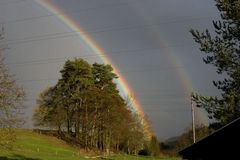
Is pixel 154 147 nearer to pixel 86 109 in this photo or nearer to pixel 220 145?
pixel 86 109

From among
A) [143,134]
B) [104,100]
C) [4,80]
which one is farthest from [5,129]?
[143,134]

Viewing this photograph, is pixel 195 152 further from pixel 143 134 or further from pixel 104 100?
pixel 143 134

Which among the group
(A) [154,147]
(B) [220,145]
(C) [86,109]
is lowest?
(B) [220,145]

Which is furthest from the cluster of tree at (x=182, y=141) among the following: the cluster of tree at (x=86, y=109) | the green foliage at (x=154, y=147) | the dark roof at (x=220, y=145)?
the dark roof at (x=220, y=145)

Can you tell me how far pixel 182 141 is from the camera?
126 meters

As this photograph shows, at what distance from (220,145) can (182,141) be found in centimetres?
11120

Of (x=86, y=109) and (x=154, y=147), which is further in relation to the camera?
(x=154, y=147)

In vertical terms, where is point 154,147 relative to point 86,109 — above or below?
below

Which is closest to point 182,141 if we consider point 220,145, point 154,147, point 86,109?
point 154,147

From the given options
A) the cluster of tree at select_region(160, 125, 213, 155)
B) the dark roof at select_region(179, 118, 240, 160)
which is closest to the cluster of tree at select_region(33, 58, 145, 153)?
the cluster of tree at select_region(160, 125, 213, 155)

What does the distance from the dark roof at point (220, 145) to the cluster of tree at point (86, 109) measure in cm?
8392

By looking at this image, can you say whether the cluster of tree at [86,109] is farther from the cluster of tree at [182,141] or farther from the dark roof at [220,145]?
the dark roof at [220,145]

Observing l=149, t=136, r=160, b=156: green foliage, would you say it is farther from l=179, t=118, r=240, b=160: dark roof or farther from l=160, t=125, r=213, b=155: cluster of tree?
l=179, t=118, r=240, b=160: dark roof

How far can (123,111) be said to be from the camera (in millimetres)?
106250
